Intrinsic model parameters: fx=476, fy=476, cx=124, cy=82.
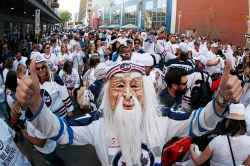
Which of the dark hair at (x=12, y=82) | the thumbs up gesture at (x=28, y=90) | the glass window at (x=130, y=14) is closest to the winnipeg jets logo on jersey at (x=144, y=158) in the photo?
the thumbs up gesture at (x=28, y=90)

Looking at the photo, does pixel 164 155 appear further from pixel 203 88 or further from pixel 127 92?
pixel 203 88

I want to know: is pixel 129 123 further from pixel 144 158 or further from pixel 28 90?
pixel 28 90

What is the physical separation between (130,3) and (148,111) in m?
87.0

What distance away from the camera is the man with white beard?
327 cm

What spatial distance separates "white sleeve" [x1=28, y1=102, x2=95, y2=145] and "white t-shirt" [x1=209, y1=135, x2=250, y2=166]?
1.57 m

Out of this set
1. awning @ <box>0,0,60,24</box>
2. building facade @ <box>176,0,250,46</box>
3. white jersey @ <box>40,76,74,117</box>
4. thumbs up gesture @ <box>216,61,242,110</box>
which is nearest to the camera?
thumbs up gesture @ <box>216,61,242,110</box>

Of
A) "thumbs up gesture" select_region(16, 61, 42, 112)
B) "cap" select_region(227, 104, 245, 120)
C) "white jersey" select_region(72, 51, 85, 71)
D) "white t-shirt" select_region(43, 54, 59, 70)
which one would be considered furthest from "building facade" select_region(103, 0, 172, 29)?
"thumbs up gesture" select_region(16, 61, 42, 112)

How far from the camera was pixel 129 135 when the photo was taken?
3303mm

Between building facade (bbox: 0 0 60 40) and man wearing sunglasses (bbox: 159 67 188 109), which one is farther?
building facade (bbox: 0 0 60 40)

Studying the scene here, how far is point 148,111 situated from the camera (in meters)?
3.43

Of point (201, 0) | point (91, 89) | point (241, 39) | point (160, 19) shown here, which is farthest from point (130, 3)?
point (91, 89)

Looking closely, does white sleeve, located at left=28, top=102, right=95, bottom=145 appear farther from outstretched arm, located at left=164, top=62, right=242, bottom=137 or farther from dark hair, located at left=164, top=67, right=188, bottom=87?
dark hair, located at left=164, top=67, right=188, bottom=87

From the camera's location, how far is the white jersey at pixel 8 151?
10.2 ft

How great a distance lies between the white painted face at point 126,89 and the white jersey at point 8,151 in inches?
29.0
